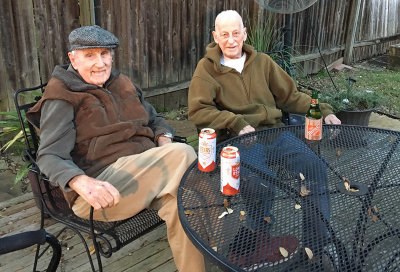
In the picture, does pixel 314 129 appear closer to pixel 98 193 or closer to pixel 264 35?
pixel 98 193

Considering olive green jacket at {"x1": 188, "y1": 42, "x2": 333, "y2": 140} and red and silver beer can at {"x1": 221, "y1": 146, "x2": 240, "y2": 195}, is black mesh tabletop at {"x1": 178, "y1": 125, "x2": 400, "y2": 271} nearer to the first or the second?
red and silver beer can at {"x1": 221, "y1": 146, "x2": 240, "y2": 195}

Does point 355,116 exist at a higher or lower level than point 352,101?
lower

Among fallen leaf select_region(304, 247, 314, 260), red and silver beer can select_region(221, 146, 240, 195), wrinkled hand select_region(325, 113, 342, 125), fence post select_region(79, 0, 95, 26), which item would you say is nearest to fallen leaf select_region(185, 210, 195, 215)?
red and silver beer can select_region(221, 146, 240, 195)

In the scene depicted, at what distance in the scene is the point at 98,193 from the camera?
178 centimetres

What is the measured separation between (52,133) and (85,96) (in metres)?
0.26

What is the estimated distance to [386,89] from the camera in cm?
612

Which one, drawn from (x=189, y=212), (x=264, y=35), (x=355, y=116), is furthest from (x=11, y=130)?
(x=264, y=35)

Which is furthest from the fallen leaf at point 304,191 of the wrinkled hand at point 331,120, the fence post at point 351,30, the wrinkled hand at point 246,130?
the fence post at point 351,30

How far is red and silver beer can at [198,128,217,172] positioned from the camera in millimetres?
1856

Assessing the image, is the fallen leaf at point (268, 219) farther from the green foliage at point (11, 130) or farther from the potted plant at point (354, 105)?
the potted plant at point (354, 105)

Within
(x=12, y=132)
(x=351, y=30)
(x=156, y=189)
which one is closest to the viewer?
(x=156, y=189)

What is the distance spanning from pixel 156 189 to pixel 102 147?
36cm

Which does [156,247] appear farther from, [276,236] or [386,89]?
[386,89]

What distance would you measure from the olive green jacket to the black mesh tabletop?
0.40 metres
